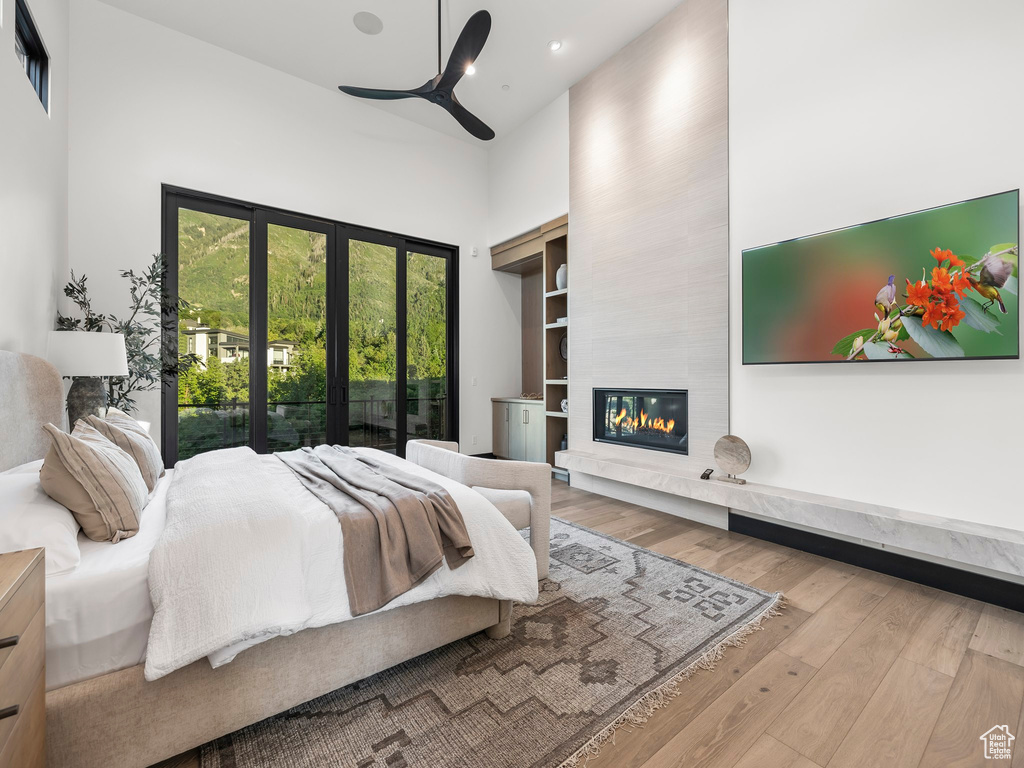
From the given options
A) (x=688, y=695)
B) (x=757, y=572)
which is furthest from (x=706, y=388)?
(x=688, y=695)

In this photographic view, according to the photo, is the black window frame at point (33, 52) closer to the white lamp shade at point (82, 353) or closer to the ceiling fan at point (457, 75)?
Answer: the white lamp shade at point (82, 353)

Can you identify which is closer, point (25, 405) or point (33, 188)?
point (25, 405)

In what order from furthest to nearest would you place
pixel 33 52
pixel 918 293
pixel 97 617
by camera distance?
pixel 33 52 < pixel 918 293 < pixel 97 617

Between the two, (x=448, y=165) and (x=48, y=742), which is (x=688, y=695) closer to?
(x=48, y=742)

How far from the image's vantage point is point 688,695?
1538 mm

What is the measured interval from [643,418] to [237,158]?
13.5ft

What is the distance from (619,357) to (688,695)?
2674 mm

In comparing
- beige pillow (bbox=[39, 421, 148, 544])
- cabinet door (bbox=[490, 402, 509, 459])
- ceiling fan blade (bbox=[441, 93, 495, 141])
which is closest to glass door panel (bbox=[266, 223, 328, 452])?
ceiling fan blade (bbox=[441, 93, 495, 141])

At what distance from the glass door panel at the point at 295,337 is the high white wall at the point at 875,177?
3.61 metres

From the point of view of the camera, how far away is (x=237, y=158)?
12.8ft

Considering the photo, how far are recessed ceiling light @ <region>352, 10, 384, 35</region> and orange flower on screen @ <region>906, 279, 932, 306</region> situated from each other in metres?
4.02

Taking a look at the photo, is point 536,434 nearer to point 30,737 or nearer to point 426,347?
point 426,347

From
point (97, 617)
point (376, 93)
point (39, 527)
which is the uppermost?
point (376, 93)

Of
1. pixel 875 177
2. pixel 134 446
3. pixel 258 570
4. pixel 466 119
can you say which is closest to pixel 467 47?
pixel 466 119
